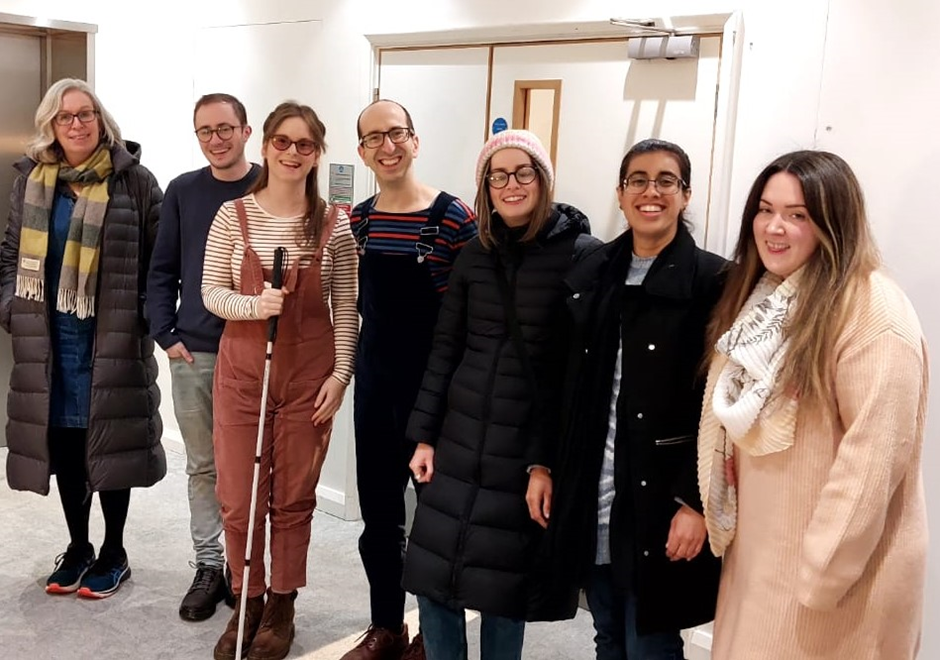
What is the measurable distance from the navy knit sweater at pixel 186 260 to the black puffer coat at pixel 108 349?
0.14m

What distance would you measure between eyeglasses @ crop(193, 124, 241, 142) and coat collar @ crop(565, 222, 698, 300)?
1456 mm

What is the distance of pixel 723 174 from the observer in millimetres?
2914

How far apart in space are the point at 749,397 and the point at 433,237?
118 centimetres

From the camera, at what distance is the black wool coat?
2.04m

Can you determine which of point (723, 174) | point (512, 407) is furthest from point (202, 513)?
point (723, 174)

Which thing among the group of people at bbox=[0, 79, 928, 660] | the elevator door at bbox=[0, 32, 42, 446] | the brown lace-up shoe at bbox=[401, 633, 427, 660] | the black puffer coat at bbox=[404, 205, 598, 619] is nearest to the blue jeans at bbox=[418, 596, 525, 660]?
the group of people at bbox=[0, 79, 928, 660]

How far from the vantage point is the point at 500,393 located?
2.29m

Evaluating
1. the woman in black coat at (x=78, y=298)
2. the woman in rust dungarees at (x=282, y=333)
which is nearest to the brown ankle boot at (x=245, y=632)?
the woman in rust dungarees at (x=282, y=333)

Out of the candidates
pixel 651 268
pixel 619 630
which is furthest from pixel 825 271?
pixel 619 630

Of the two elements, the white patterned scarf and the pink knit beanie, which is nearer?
the white patterned scarf

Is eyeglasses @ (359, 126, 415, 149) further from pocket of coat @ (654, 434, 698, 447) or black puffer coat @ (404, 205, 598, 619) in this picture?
pocket of coat @ (654, 434, 698, 447)

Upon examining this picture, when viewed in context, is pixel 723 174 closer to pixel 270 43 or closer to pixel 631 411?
pixel 631 411

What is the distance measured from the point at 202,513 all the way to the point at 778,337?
224cm

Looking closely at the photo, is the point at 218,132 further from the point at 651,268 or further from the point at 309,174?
the point at 651,268
